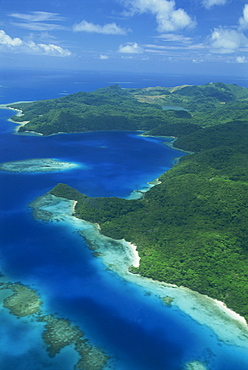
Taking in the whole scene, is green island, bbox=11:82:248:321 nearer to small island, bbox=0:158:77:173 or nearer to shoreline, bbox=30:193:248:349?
shoreline, bbox=30:193:248:349

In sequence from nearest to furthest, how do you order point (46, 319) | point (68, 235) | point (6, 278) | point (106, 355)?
point (106, 355) < point (46, 319) < point (6, 278) < point (68, 235)

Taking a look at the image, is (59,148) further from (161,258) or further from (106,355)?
(106,355)

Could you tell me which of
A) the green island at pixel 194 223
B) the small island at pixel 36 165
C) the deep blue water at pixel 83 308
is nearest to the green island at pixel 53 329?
the deep blue water at pixel 83 308

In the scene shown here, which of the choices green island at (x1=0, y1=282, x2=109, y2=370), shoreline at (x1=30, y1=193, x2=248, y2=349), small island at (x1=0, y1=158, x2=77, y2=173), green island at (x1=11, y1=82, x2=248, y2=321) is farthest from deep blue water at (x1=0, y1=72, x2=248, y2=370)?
small island at (x1=0, y1=158, x2=77, y2=173)

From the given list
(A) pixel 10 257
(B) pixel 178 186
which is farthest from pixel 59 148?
(A) pixel 10 257

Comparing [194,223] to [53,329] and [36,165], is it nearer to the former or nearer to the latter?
[53,329]

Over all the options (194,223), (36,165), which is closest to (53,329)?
(194,223)
